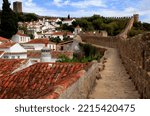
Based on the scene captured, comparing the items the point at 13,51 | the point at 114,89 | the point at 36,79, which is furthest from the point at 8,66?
the point at 13,51

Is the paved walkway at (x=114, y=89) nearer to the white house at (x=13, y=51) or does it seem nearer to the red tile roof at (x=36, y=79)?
the red tile roof at (x=36, y=79)

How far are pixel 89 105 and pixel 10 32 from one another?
52.7 meters

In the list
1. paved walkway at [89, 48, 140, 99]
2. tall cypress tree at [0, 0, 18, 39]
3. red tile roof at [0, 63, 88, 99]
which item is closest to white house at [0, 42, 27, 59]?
paved walkway at [89, 48, 140, 99]

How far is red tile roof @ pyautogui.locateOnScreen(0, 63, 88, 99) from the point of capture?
781 centimetres

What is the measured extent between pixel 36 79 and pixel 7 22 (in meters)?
Answer: 46.7

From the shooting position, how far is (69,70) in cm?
947

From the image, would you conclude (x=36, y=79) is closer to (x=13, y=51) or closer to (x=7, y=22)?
(x=13, y=51)

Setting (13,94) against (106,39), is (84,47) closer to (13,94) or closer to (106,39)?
(106,39)

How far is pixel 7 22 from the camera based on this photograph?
178ft

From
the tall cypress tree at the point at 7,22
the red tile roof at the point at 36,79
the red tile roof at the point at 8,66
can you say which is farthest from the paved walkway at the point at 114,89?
the tall cypress tree at the point at 7,22

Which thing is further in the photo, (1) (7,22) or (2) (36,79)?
(1) (7,22)

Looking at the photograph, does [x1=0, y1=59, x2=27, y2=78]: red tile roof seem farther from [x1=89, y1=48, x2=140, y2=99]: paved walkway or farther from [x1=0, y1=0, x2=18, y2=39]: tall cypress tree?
[x1=0, y1=0, x2=18, y2=39]: tall cypress tree

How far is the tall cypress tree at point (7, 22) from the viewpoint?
54562 millimetres

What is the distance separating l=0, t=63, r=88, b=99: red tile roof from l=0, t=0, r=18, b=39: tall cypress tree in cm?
4584
